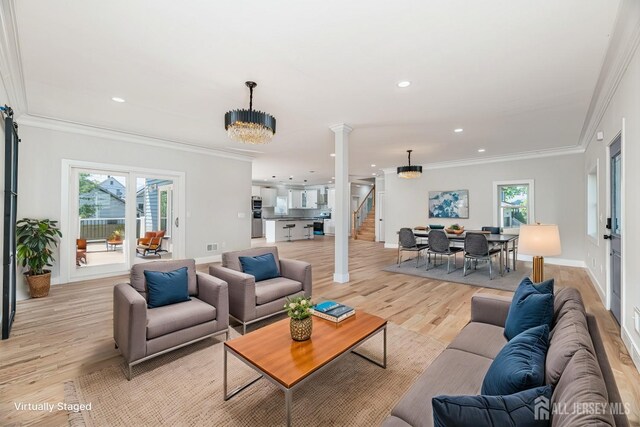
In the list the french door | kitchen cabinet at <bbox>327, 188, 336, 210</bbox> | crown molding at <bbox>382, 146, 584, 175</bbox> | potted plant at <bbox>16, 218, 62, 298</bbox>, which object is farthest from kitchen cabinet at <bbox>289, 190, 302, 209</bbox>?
potted plant at <bbox>16, 218, 62, 298</bbox>

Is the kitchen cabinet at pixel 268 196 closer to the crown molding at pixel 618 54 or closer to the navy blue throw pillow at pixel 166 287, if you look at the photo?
the navy blue throw pillow at pixel 166 287

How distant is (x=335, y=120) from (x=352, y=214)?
885cm

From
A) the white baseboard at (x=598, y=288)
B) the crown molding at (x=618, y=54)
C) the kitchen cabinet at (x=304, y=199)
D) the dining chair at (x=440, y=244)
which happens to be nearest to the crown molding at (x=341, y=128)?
the dining chair at (x=440, y=244)

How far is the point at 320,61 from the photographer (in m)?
2.83

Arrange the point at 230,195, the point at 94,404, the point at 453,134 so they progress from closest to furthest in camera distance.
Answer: the point at 94,404, the point at 453,134, the point at 230,195

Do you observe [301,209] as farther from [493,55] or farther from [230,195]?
[493,55]

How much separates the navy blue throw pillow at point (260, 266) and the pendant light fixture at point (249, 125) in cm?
142

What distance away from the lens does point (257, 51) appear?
2.67 meters

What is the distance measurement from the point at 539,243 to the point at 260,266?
2870 mm

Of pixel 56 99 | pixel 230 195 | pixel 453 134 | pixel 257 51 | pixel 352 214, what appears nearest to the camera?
pixel 257 51

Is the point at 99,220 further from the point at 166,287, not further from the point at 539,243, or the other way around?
the point at 539,243

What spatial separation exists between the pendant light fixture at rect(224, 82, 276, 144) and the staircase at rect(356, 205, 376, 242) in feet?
29.5

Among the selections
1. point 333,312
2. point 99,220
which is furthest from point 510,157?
point 99,220

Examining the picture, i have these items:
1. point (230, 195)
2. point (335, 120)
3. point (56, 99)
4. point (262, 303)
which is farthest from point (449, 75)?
point (230, 195)
